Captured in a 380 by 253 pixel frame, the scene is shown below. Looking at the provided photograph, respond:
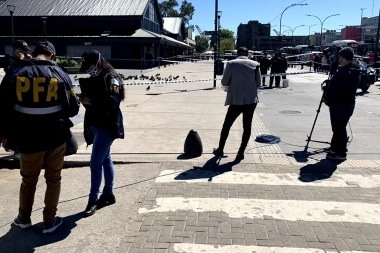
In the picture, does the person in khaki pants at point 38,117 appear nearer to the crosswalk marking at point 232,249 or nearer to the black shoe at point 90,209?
the black shoe at point 90,209

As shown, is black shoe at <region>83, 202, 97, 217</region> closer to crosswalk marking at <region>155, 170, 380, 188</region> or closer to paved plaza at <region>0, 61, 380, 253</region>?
paved plaza at <region>0, 61, 380, 253</region>

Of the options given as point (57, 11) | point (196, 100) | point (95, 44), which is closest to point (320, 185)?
point (196, 100)

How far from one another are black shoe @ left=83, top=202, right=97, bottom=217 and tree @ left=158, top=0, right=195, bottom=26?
10536 centimetres

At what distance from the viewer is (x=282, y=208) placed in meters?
4.33

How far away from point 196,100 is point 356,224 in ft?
33.7

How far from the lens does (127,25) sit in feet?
133

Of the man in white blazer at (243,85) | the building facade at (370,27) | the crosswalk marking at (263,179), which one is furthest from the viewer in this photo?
the building facade at (370,27)

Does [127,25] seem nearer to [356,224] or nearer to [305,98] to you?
[305,98]

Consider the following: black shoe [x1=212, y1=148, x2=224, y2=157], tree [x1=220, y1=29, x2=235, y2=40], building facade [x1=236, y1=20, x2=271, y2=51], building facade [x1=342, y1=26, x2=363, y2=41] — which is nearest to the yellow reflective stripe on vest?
black shoe [x1=212, y1=148, x2=224, y2=157]

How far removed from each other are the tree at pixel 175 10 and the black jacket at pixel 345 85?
339 ft

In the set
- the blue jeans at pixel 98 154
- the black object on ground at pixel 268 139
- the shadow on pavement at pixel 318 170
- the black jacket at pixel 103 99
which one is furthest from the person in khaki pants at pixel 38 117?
the black object on ground at pixel 268 139

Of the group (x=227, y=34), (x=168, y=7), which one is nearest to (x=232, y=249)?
(x=168, y=7)

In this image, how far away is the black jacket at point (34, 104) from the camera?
3338mm

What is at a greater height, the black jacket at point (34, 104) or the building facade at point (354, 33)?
the building facade at point (354, 33)
